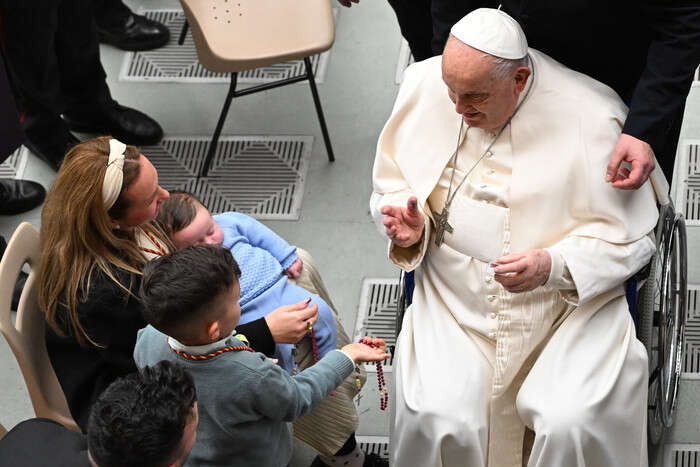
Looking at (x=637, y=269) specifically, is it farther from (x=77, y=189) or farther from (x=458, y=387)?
(x=77, y=189)

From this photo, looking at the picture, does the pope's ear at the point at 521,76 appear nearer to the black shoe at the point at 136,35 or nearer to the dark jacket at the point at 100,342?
the dark jacket at the point at 100,342

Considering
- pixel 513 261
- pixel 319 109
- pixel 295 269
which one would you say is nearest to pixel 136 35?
pixel 319 109

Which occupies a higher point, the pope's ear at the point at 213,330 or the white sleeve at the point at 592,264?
the pope's ear at the point at 213,330

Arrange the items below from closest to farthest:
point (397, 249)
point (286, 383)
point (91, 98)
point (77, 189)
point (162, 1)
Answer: point (286, 383)
point (77, 189)
point (397, 249)
point (91, 98)
point (162, 1)

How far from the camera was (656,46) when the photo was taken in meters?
3.29

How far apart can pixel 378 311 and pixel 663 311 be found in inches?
56.2

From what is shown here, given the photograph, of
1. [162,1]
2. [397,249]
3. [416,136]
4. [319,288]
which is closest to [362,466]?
[319,288]

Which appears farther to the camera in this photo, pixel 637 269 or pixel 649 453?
pixel 649 453

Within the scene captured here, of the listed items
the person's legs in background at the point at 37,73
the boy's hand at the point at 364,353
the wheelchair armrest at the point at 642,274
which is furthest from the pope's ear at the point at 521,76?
the person's legs in background at the point at 37,73

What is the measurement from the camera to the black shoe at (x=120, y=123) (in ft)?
17.6

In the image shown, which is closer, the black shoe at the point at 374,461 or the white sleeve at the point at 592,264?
the white sleeve at the point at 592,264

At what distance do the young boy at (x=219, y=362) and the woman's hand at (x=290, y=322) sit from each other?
16 cm

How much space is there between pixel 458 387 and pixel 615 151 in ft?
2.92

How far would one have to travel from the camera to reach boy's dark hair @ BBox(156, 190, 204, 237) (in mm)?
3516
